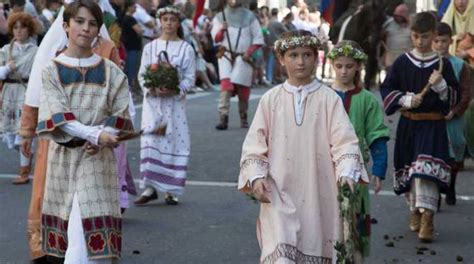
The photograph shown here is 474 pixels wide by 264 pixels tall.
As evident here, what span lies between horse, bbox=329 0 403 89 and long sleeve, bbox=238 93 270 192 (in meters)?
12.3

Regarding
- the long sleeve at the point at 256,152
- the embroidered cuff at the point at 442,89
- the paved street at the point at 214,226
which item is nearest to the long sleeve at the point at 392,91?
the embroidered cuff at the point at 442,89

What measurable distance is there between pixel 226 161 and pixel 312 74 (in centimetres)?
705

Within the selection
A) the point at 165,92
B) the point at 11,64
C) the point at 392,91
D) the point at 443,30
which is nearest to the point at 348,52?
the point at 392,91

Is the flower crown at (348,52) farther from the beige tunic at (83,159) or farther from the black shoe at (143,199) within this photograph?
the black shoe at (143,199)

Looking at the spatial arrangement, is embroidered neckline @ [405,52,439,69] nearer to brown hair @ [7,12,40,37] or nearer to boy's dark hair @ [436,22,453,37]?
boy's dark hair @ [436,22,453,37]

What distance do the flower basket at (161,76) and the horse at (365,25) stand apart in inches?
321

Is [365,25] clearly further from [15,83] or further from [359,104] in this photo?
[359,104]

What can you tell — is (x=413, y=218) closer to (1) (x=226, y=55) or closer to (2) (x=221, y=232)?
(2) (x=221, y=232)

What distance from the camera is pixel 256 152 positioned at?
6.12 m

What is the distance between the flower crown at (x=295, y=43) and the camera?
620 cm

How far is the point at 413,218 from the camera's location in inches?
370

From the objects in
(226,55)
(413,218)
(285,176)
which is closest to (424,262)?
(413,218)

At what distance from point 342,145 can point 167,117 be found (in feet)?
15.6

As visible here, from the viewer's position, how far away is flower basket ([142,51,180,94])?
1039cm
